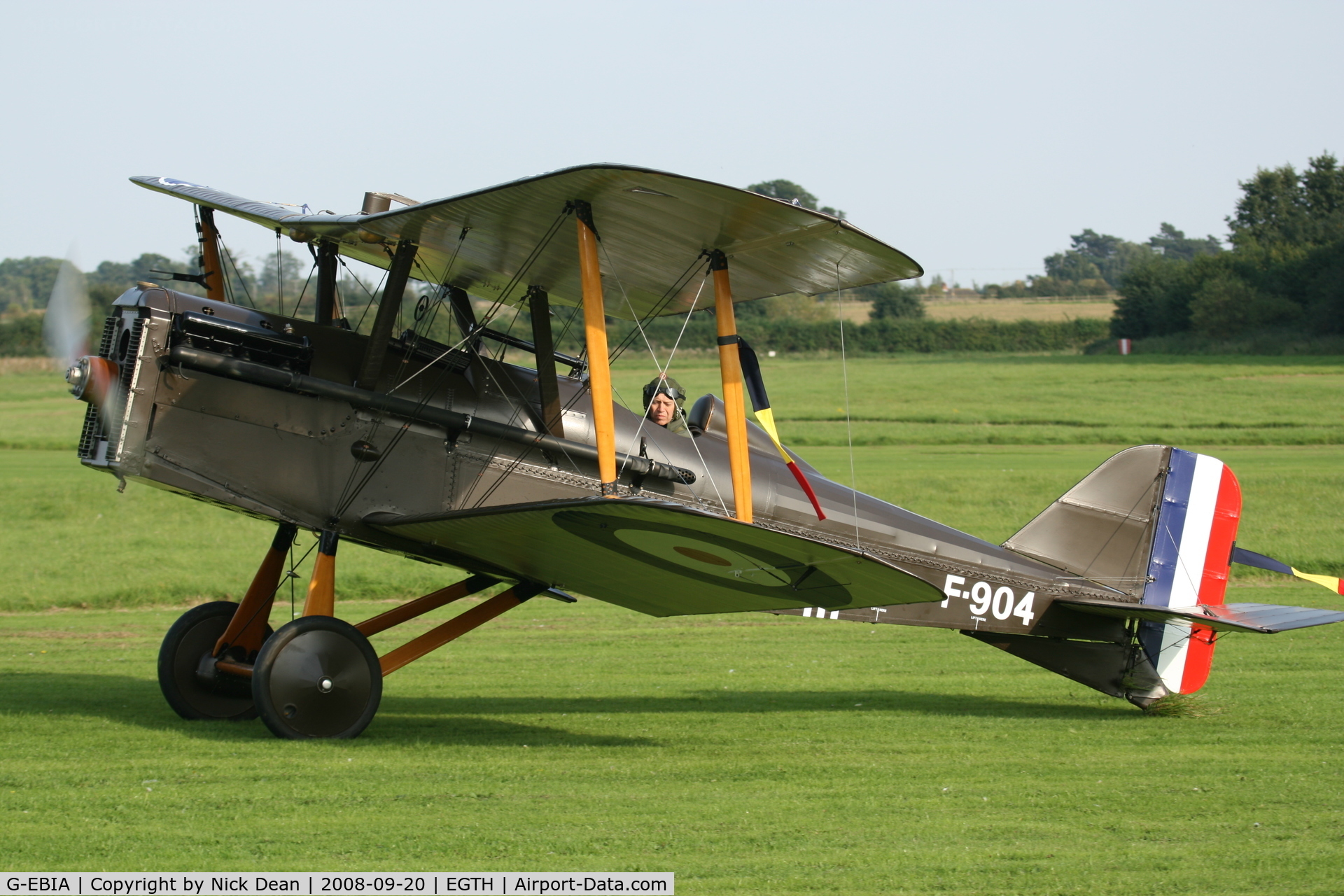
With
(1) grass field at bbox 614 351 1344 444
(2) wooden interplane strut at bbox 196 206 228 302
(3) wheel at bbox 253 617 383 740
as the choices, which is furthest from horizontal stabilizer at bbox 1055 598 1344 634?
(1) grass field at bbox 614 351 1344 444

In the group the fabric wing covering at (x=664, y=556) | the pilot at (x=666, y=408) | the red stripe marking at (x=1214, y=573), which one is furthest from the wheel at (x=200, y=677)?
the red stripe marking at (x=1214, y=573)

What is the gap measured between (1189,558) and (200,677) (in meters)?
6.86

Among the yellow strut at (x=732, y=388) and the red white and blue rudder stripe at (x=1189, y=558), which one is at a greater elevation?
the yellow strut at (x=732, y=388)

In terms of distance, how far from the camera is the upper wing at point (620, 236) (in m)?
5.97

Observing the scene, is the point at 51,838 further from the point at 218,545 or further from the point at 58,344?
the point at 218,545

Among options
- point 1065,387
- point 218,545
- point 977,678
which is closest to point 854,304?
point 1065,387

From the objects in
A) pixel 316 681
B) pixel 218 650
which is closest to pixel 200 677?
pixel 218 650

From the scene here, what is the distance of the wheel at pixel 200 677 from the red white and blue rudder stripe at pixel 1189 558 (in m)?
6.15

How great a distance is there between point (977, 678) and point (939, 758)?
10.3ft

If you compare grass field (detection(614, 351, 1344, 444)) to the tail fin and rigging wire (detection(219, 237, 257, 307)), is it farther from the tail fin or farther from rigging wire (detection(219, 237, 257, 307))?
rigging wire (detection(219, 237, 257, 307))

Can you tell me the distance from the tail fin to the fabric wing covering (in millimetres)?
2761

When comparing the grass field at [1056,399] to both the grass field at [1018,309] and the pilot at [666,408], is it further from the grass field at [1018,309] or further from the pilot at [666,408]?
the pilot at [666,408]

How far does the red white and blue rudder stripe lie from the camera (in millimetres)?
8625

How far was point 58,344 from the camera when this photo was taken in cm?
771
